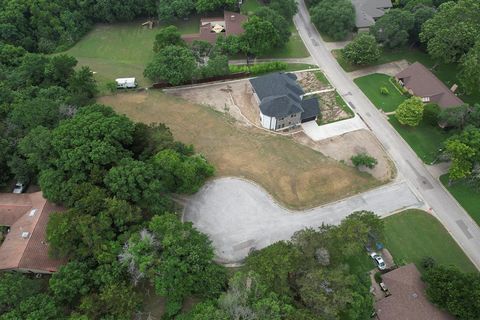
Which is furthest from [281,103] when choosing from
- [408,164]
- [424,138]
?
[424,138]

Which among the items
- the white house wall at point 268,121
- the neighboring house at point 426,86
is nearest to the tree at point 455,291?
the white house wall at point 268,121

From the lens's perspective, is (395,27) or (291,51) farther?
(291,51)

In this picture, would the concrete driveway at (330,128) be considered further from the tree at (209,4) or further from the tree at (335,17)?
the tree at (209,4)

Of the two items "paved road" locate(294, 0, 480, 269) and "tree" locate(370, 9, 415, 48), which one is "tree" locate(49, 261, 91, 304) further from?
"tree" locate(370, 9, 415, 48)

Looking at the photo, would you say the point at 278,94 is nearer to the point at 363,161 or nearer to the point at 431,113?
the point at 363,161

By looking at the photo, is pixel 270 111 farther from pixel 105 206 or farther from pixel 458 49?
pixel 458 49

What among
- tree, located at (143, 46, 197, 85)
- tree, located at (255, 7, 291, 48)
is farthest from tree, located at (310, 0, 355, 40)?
tree, located at (143, 46, 197, 85)
